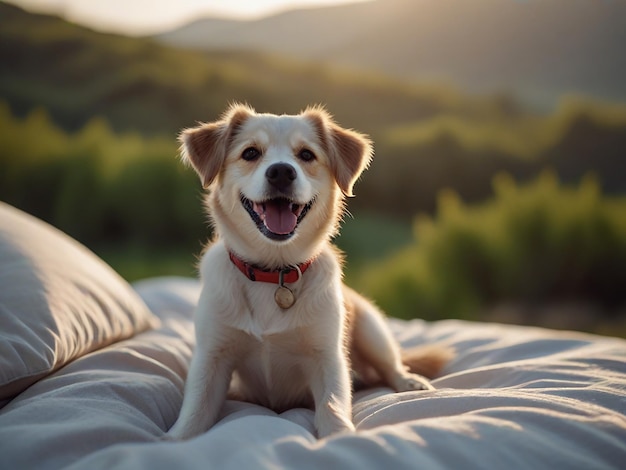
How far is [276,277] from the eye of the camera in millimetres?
1741

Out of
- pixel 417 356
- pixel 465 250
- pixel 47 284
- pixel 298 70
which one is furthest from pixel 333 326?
pixel 298 70

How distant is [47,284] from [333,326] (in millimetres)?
863

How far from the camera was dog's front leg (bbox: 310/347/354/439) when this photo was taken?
145cm

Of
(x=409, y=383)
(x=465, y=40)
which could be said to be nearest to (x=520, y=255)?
(x=465, y=40)

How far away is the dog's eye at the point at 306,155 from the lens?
1858 millimetres

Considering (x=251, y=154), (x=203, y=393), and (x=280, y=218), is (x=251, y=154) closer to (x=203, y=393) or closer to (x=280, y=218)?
(x=280, y=218)

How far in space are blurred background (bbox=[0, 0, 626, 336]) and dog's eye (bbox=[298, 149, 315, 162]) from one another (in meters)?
2.58

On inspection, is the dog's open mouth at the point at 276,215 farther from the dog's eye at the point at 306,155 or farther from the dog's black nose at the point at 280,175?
the dog's eye at the point at 306,155

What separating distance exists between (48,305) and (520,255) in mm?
3436

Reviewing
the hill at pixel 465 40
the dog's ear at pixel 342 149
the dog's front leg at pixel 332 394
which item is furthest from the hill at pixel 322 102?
the dog's front leg at pixel 332 394

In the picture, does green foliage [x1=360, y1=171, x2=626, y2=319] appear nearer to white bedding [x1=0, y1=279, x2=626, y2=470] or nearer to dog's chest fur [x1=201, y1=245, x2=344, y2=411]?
white bedding [x1=0, y1=279, x2=626, y2=470]

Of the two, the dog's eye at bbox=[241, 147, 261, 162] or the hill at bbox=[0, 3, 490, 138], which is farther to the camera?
the hill at bbox=[0, 3, 490, 138]

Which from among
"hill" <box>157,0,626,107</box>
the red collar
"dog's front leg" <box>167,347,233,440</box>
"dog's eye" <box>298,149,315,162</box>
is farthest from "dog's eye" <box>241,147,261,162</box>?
"hill" <box>157,0,626,107</box>

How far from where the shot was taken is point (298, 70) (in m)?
4.94
